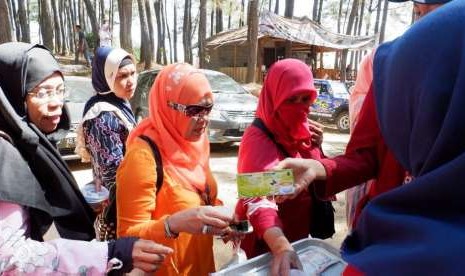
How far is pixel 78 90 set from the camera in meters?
7.27

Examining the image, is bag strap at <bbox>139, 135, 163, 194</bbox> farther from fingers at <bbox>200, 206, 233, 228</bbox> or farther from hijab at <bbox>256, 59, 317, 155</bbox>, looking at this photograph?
hijab at <bbox>256, 59, 317, 155</bbox>

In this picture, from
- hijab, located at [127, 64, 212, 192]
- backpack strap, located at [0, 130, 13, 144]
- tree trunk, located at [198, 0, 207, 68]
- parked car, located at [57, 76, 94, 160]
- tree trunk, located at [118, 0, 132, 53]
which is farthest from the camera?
tree trunk, located at [198, 0, 207, 68]

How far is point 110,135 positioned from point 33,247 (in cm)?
160

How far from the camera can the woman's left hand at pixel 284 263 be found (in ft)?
4.81

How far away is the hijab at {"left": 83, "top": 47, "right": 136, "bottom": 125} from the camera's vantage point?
3.15 m

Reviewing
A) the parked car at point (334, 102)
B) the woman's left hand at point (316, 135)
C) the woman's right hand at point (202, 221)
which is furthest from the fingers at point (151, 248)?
the parked car at point (334, 102)

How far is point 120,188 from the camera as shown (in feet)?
5.87

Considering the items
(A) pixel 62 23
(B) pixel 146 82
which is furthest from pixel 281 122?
(A) pixel 62 23

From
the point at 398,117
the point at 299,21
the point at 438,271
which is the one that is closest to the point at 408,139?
the point at 398,117

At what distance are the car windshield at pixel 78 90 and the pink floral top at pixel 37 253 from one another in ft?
19.9

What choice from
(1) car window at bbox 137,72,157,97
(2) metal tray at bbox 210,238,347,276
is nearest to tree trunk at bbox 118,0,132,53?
(1) car window at bbox 137,72,157,97

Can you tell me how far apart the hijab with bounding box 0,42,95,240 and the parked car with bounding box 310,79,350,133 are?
10281 millimetres

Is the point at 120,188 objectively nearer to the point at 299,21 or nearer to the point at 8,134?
the point at 8,134

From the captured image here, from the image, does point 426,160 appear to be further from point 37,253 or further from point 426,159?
point 37,253
